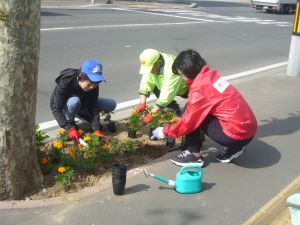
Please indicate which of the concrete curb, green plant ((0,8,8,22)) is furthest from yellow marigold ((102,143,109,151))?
green plant ((0,8,8,22))

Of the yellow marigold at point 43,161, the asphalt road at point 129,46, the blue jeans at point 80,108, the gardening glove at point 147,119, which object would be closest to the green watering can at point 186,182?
the yellow marigold at point 43,161

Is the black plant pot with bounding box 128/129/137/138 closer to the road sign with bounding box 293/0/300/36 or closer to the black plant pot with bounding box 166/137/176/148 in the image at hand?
the black plant pot with bounding box 166/137/176/148

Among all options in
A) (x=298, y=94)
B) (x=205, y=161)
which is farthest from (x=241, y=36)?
(x=205, y=161)

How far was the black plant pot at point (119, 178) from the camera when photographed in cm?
340

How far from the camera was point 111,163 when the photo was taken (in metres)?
4.12

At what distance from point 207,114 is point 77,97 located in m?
1.45

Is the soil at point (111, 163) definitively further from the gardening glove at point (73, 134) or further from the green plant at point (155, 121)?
the gardening glove at point (73, 134)

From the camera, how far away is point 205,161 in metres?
4.33

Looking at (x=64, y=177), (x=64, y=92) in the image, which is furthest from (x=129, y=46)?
(x=64, y=177)

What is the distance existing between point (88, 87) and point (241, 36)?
12016mm

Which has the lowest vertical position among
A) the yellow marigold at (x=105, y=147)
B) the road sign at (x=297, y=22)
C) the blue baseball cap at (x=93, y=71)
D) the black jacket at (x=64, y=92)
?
the yellow marigold at (x=105, y=147)

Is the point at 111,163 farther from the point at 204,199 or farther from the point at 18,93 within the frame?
the point at 18,93

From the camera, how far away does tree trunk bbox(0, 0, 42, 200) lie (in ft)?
9.60

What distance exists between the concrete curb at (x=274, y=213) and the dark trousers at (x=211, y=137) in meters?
0.64
